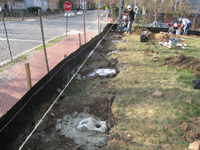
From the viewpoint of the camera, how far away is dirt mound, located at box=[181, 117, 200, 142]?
3.54m

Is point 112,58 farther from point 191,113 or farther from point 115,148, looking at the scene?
point 115,148

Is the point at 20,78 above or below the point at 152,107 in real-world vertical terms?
above

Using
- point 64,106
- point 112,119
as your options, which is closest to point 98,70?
point 64,106

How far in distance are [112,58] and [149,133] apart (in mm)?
5480

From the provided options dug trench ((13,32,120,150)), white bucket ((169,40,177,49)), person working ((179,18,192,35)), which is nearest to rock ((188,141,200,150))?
dug trench ((13,32,120,150))

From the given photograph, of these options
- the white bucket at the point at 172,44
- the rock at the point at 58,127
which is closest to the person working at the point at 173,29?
the white bucket at the point at 172,44

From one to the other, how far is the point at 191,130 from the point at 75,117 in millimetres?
2625

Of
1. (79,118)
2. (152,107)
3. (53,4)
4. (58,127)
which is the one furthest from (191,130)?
(53,4)

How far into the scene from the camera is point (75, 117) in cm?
445

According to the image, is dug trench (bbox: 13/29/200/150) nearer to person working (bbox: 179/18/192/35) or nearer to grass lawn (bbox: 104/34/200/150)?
grass lawn (bbox: 104/34/200/150)

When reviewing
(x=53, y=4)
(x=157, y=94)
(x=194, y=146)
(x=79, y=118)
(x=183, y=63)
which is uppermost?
(x=53, y=4)

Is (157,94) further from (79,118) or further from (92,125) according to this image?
(79,118)

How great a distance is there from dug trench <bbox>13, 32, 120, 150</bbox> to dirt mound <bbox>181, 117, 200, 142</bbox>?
1.52 meters

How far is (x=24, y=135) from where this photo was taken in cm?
362
